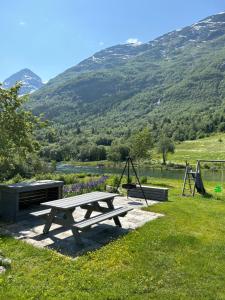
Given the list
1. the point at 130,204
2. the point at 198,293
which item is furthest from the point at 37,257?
the point at 130,204

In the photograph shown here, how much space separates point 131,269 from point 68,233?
355 cm

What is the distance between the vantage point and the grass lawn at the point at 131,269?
251 inches

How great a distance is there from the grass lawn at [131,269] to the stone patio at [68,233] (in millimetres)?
437

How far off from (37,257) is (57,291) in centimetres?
204

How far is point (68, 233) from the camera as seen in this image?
10430mm

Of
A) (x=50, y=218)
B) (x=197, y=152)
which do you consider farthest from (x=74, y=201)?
(x=197, y=152)

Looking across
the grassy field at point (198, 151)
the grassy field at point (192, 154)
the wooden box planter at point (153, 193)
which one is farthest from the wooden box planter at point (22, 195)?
the grassy field at point (198, 151)

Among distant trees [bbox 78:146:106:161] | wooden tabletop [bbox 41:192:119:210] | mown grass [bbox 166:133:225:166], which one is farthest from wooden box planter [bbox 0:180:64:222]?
distant trees [bbox 78:146:106:161]

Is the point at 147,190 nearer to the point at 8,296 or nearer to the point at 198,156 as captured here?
the point at 8,296

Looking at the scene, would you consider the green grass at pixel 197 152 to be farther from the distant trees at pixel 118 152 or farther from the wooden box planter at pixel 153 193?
the wooden box planter at pixel 153 193

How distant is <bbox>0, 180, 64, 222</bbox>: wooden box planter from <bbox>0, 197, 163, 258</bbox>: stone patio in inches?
20.5

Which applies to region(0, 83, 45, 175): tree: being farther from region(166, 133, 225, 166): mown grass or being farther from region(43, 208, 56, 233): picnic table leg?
region(166, 133, 225, 166): mown grass

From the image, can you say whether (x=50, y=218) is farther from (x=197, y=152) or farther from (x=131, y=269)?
(x=197, y=152)

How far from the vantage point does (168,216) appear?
43.0 feet
